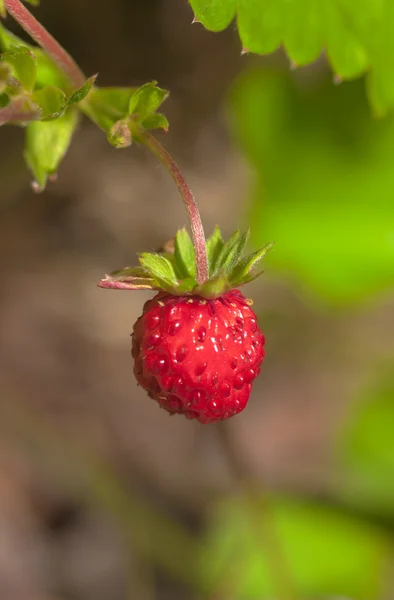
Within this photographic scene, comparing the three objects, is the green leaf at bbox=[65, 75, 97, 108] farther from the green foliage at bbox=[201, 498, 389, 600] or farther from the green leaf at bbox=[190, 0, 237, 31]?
the green foliage at bbox=[201, 498, 389, 600]

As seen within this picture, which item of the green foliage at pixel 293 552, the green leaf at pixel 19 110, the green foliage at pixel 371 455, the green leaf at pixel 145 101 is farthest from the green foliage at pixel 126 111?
the green foliage at pixel 371 455

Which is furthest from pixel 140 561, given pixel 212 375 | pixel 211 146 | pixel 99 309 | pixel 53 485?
pixel 212 375

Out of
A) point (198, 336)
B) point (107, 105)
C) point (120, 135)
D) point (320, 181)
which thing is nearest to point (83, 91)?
point (120, 135)

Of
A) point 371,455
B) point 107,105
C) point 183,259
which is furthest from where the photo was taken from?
point 371,455

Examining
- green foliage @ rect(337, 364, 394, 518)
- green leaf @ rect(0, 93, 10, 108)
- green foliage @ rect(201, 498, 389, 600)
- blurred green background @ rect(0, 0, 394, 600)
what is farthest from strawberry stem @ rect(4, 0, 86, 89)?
green foliage @ rect(337, 364, 394, 518)

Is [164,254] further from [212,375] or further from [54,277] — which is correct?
[54,277]

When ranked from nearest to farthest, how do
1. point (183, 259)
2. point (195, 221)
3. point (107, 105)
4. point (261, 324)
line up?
point (195, 221) → point (183, 259) → point (107, 105) → point (261, 324)

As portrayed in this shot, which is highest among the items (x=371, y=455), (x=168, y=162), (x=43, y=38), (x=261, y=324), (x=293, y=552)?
(x=43, y=38)

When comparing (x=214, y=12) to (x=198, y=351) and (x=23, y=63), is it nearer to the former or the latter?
(x=23, y=63)
